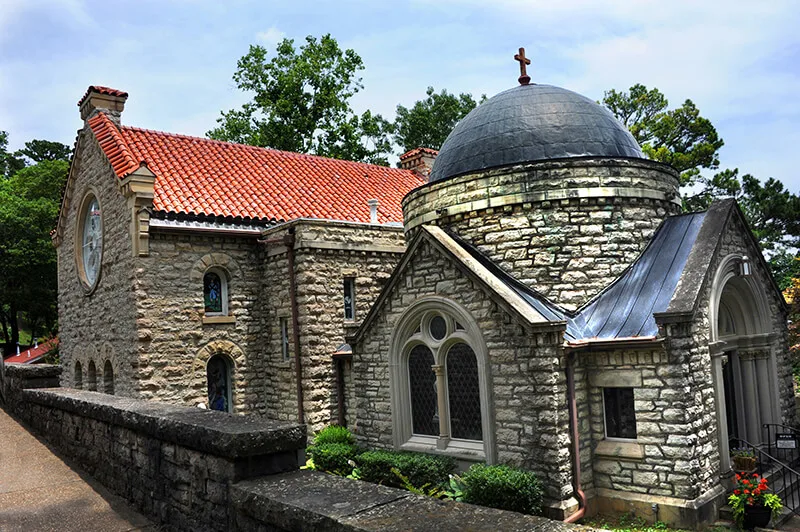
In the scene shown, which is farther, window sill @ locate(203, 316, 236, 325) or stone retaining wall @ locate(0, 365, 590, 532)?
window sill @ locate(203, 316, 236, 325)

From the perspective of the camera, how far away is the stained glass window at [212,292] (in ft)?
49.5

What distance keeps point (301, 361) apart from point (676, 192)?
352 inches

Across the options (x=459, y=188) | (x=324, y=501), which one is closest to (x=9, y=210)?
(x=459, y=188)

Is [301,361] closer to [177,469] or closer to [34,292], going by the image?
[177,469]

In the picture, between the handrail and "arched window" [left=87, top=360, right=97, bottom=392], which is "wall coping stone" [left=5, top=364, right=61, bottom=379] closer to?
"arched window" [left=87, top=360, right=97, bottom=392]

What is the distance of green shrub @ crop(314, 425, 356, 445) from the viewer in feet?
42.7

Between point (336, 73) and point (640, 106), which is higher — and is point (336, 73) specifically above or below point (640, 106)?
above

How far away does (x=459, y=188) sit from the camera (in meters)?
12.2

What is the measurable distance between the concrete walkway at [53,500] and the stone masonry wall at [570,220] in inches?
304

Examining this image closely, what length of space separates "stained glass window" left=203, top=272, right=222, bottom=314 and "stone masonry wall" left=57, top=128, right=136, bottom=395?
5.76 feet

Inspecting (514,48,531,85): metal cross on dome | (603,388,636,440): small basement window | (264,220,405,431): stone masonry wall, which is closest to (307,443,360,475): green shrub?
(264,220,405,431): stone masonry wall

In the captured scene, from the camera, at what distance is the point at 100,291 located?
16.0 m

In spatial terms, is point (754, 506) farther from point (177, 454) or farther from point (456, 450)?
point (177, 454)

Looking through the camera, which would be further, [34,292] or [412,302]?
[34,292]
